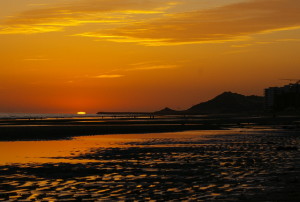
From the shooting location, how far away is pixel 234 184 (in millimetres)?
23234

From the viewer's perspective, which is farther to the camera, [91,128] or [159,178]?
[91,128]

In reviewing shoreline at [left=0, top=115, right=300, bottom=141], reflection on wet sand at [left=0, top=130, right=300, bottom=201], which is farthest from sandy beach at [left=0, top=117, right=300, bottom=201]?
shoreline at [left=0, top=115, right=300, bottom=141]

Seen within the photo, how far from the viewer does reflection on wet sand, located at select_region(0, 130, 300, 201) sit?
66.8 ft

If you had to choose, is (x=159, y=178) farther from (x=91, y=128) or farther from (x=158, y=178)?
(x=91, y=128)

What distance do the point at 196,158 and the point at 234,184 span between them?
40.4ft

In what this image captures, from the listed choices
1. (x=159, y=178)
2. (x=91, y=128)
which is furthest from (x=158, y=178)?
(x=91, y=128)

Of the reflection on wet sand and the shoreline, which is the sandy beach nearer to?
the reflection on wet sand

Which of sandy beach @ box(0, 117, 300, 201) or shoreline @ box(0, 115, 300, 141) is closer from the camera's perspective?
sandy beach @ box(0, 117, 300, 201)

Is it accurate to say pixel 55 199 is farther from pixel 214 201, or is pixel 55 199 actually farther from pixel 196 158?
pixel 196 158

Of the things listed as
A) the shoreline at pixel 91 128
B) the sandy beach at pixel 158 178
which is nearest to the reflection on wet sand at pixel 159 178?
the sandy beach at pixel 158 178

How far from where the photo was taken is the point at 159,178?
25562 millimetres

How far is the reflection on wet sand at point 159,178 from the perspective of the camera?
2038cm

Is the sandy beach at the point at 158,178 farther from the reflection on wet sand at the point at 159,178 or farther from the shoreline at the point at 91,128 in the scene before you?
the shoreline at the point at 91,128

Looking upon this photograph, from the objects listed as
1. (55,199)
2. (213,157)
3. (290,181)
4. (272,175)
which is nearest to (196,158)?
(213,157)
